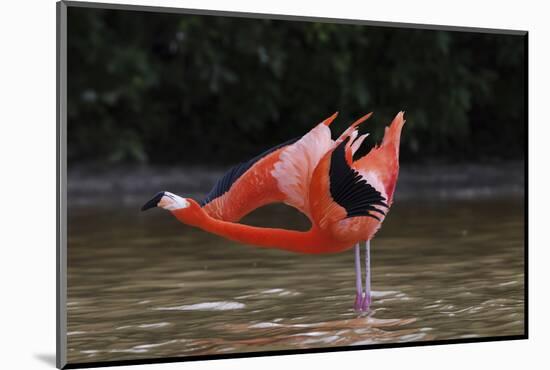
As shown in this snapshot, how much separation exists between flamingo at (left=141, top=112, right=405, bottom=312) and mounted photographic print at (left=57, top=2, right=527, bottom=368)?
0.01 metres

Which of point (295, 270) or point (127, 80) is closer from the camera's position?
point (295, 270)

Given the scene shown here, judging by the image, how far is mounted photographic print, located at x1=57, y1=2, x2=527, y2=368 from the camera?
618cm

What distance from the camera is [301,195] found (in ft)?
20.8

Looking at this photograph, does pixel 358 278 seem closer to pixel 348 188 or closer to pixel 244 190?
pixel 348 188

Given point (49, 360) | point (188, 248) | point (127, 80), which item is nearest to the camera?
point (49, 360)

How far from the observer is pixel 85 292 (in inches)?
240

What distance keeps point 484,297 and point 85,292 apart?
2.45m

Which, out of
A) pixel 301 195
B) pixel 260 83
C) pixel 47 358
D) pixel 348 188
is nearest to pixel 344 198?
pixel 348 188

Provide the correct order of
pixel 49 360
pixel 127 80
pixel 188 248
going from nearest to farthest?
pixel 49 360 < pixel 188 248 < pixel 127 80

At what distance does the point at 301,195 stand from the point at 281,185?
0.13m

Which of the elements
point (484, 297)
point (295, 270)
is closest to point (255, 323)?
point (295, 270)

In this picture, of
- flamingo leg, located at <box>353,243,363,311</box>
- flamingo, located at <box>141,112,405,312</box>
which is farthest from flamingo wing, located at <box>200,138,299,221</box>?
flamingo leg, located at <box>353,243,363,311</box>

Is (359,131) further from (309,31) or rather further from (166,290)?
(166,290)

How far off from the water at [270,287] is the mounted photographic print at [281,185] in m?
0.01
